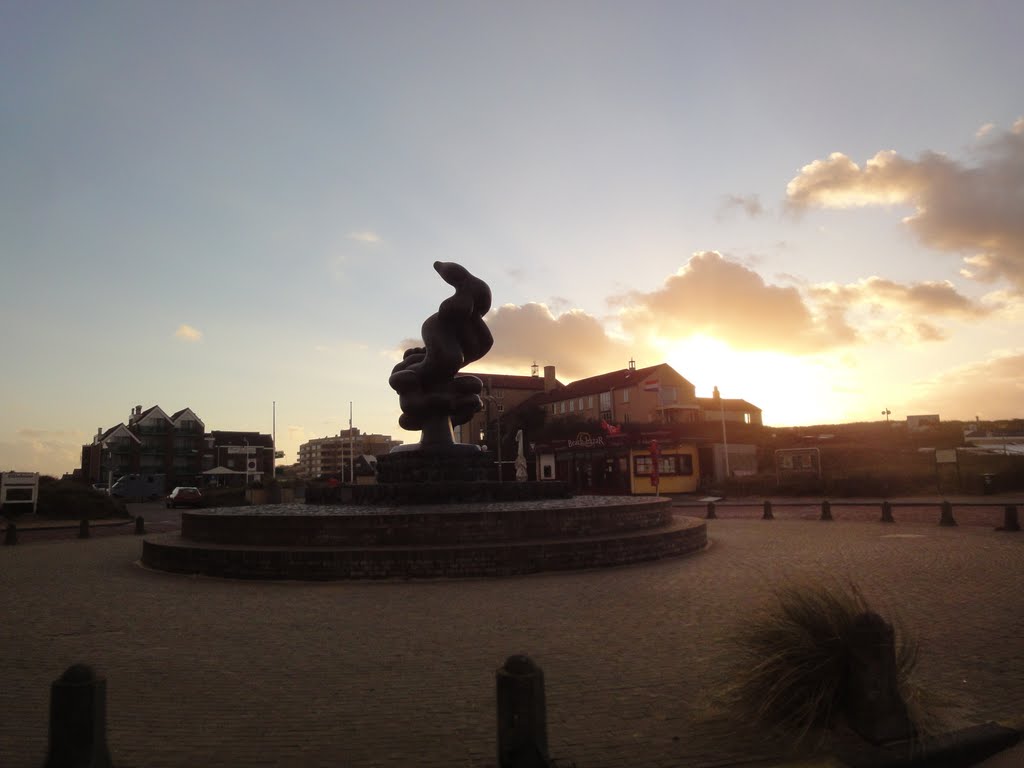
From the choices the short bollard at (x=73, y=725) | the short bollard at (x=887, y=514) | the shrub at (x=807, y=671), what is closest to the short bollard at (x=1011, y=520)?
the short bollard at (x=887, y=514)

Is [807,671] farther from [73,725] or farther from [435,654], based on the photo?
[73,725]

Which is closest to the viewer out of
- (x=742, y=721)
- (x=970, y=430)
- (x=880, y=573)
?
(x=742, y=721)

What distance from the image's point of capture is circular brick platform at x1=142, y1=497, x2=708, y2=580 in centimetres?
1131

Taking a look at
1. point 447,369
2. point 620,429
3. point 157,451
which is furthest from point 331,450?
point 447,369

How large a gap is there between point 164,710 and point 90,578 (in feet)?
28.1

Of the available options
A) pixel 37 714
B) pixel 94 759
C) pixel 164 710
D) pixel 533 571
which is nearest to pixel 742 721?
pixel 94 759

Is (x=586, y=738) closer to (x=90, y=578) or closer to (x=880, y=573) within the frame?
(x=880, y=573)

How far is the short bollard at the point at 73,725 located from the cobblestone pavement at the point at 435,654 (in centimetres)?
61

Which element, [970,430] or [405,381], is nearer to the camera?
[405,381]

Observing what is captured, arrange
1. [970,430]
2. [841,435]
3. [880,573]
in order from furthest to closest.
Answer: [970,430], [841,435], [880,573]

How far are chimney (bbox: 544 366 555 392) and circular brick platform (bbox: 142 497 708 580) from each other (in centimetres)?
6143

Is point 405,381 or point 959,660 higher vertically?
point 405,381

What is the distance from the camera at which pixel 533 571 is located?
11586 millimetres

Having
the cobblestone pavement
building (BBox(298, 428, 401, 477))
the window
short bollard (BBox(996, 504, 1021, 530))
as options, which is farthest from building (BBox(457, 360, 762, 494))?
building (BBox(298, 428, 401, 477))
